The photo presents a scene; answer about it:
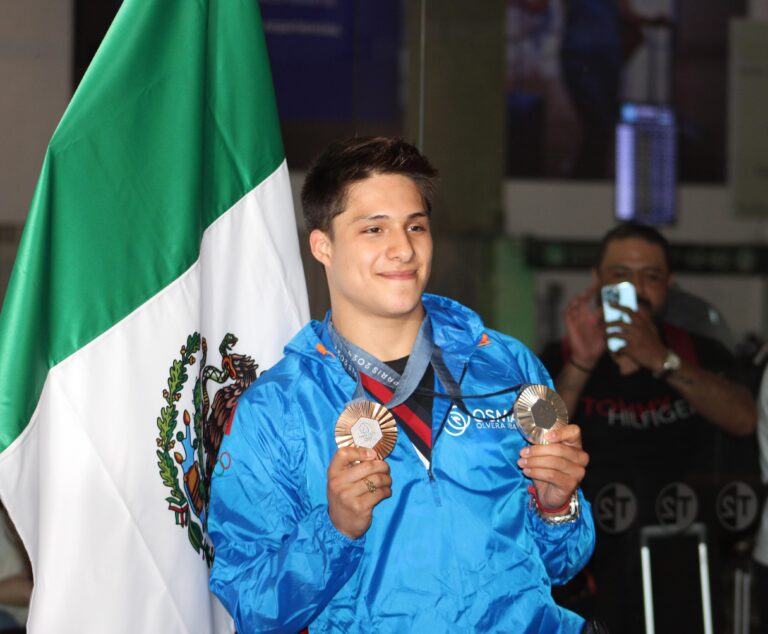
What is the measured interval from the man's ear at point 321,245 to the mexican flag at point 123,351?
0.26 m

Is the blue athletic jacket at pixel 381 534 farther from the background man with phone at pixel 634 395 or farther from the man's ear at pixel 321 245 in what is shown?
the background man with phone at pixel 634 395

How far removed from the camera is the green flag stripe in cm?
207

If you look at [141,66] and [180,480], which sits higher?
[141,66]

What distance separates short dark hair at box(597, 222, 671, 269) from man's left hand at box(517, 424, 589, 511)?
1.99 meters

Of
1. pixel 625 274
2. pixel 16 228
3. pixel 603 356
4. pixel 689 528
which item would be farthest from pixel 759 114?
pixel 16 228

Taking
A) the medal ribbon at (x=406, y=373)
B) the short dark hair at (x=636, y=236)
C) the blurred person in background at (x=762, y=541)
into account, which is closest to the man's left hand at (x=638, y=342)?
the short dark hair at (x=636, y=236)

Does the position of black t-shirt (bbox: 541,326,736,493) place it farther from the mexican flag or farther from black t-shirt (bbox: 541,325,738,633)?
the mexican flag

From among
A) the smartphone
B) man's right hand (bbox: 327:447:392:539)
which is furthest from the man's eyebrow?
the smartphone

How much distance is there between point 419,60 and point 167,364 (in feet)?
6.12

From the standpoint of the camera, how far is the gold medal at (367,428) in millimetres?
1857

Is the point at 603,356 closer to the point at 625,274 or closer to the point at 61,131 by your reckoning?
the point at 625,274

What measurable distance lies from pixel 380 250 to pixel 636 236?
2012 mm

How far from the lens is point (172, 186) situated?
2244 millimetres

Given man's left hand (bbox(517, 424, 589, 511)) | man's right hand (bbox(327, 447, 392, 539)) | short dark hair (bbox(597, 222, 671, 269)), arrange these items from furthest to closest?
short dark hair (bbox(597, 222, 671, 269)) < man's left hand (bbox(517, 424, 589, 511)) < man's right hand (bbox(327, 447, 392, 539))
